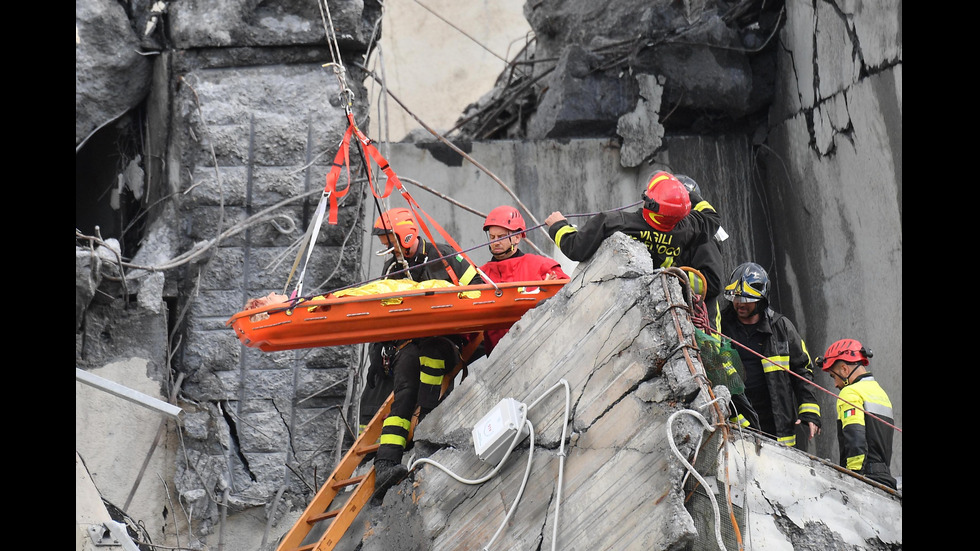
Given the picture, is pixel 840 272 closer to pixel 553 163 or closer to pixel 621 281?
pixel 553 163

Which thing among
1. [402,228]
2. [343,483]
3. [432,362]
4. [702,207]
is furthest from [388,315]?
[702,207]

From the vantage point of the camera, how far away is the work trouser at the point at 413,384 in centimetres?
478

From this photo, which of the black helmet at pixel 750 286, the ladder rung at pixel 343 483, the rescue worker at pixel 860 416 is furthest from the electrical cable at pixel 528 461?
the black helmet at pixel 750 286

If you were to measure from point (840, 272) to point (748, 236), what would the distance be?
1109mm

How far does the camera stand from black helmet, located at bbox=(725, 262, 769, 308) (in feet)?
19.3

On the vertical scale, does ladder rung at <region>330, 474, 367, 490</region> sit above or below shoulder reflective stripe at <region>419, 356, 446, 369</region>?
below

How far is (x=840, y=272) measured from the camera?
7.36 metres

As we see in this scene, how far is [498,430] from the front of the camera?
4.03 m

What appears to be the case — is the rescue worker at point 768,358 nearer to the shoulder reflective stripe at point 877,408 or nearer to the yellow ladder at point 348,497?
the shoulder reflective stripe at point 877,408

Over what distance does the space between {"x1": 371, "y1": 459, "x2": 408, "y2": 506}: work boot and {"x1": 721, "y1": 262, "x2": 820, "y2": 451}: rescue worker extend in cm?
216

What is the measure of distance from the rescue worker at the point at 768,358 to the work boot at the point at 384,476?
7.10 feet

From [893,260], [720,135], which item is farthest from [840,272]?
[720,135]

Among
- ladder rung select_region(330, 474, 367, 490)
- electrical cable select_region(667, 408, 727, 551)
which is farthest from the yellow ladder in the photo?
electrical cable select_region(667, 408, 727, 551)

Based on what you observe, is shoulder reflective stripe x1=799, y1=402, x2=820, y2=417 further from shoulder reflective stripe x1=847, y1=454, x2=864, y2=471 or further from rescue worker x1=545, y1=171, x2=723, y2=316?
rescue worker x1=545, y1=171, x2=723, y2=316
